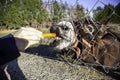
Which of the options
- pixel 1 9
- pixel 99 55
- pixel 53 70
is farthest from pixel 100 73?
pixel 1 9

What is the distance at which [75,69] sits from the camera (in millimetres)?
4051

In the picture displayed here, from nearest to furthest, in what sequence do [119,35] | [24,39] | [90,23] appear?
[24,39]
[119,35]
[90,23]

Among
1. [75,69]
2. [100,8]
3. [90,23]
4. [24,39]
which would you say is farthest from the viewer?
[75,69]

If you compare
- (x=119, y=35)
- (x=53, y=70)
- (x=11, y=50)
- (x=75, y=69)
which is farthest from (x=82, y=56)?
(x=11, y=50)

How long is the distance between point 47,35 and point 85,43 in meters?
2.63

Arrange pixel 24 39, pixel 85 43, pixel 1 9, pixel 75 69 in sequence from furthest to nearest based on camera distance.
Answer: pixel 1 9
pixel 75 69
pixel 85 43
pixel 24 39

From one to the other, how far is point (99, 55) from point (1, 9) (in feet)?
64.3

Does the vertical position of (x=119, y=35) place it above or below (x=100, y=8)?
below

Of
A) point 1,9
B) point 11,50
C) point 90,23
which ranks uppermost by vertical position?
point 11,50

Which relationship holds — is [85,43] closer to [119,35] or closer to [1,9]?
[119,35]

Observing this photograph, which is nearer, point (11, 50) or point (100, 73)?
point (11, 50)

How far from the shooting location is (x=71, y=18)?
3449 mm

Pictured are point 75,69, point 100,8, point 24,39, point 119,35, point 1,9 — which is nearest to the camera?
point 24,39

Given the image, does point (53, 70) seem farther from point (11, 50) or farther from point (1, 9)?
point (1, 9)
